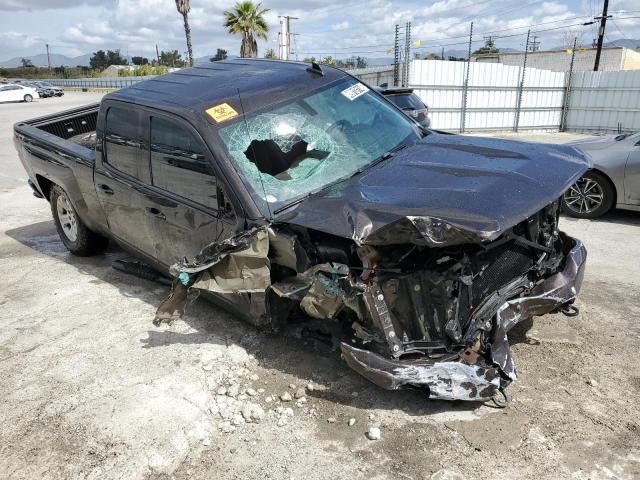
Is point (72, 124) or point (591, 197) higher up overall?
point (72, 124)

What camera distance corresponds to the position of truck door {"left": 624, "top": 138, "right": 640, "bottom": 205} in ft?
20.2

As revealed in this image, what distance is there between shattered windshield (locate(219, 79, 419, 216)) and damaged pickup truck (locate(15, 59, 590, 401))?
0.01 meters

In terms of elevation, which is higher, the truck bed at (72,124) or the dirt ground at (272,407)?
the truck bed at (72,124)

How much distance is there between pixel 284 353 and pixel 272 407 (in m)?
0.57

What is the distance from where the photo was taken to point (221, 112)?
3.61 metres

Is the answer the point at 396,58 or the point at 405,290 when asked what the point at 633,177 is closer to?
the point at 405,290

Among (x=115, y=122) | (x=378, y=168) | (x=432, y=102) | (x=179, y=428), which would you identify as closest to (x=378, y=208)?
(x=378, y=168)

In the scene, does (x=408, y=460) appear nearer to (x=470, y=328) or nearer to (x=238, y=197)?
(x=470, y=328)

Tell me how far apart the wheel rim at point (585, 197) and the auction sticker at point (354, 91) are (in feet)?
11.9

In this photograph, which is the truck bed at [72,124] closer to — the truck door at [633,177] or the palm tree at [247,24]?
the truck door at [633,177]

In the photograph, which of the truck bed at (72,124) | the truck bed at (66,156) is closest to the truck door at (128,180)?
the truck bed at (66,156)

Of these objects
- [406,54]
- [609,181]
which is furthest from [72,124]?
[406,54]

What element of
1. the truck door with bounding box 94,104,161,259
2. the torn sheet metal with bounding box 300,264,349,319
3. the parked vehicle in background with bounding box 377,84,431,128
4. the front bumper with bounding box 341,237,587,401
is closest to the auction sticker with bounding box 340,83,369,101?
the truck door with bounding box 94,104,161,259

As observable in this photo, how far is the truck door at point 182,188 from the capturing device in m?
3.52
